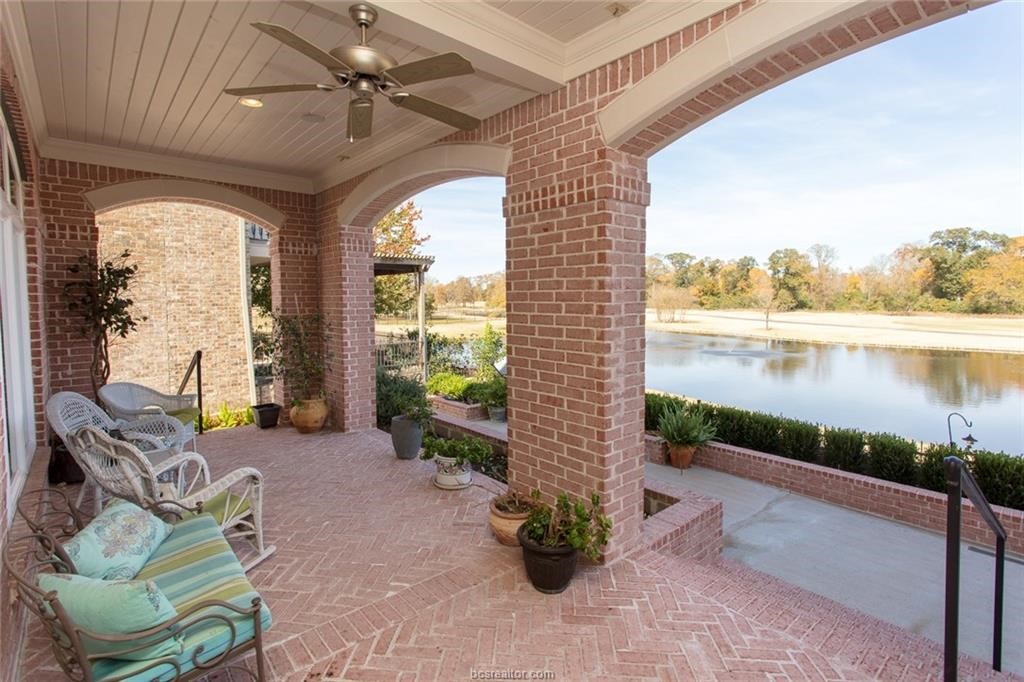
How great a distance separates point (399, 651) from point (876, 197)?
14896 mm

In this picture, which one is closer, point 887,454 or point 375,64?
point 375,64

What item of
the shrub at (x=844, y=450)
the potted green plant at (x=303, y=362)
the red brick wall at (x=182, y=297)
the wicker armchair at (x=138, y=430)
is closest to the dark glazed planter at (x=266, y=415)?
the potted green plant at (x=303, y=362)

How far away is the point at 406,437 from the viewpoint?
18.2 feet

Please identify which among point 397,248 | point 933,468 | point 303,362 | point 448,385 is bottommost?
point 933,468

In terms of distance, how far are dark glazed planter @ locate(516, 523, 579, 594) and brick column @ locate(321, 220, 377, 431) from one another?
419cm

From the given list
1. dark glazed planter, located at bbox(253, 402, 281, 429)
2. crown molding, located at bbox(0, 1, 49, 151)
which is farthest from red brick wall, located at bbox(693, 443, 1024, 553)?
crown molding, located at bbox(0, 1, 49, 151)

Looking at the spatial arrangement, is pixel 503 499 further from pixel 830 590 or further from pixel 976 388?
pixel 976 388

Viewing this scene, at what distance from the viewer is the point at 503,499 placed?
377 cm

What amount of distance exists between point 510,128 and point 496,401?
6123 mm

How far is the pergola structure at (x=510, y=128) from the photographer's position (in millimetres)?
2684

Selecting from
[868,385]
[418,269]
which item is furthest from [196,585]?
[868,385]


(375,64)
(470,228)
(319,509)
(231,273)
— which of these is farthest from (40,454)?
(470,228)

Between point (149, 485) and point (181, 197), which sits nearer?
point (149, 485)

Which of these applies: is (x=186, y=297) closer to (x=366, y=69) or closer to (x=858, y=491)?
(x=366, y=69)
